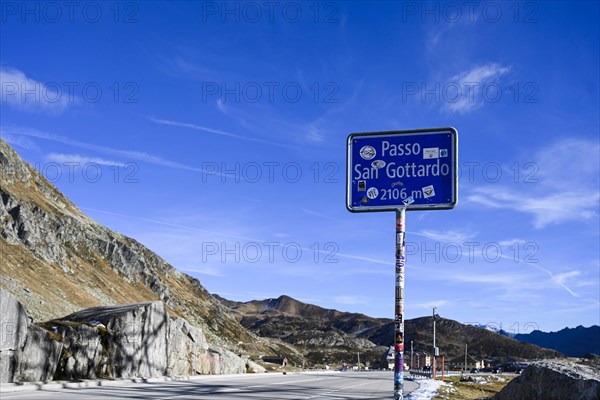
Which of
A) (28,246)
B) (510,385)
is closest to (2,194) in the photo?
(28,246)

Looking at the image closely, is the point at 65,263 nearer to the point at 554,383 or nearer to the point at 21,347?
the point at 21,347

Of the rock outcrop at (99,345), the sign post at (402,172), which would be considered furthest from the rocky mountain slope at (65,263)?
the sign post at (402,172)

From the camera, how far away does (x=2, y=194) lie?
11000 centimetres

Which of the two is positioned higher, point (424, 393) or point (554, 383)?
point (554, 383)

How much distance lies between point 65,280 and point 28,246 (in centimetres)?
1021

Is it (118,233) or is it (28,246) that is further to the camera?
(118,233)

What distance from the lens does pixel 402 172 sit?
377 inches

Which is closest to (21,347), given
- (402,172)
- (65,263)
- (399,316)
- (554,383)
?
(554,383)

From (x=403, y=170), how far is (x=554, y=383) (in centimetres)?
788

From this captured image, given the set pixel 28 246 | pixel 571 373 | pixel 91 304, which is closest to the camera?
pixel 571 373

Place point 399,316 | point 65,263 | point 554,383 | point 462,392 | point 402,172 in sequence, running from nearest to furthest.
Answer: point 399,316
point 402,172
point 554,383
point 462,392
point 65,263

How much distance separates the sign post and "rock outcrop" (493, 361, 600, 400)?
655 cm

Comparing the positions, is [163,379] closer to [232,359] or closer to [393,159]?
[232,359]

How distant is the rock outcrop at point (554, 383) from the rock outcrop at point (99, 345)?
15855mm
